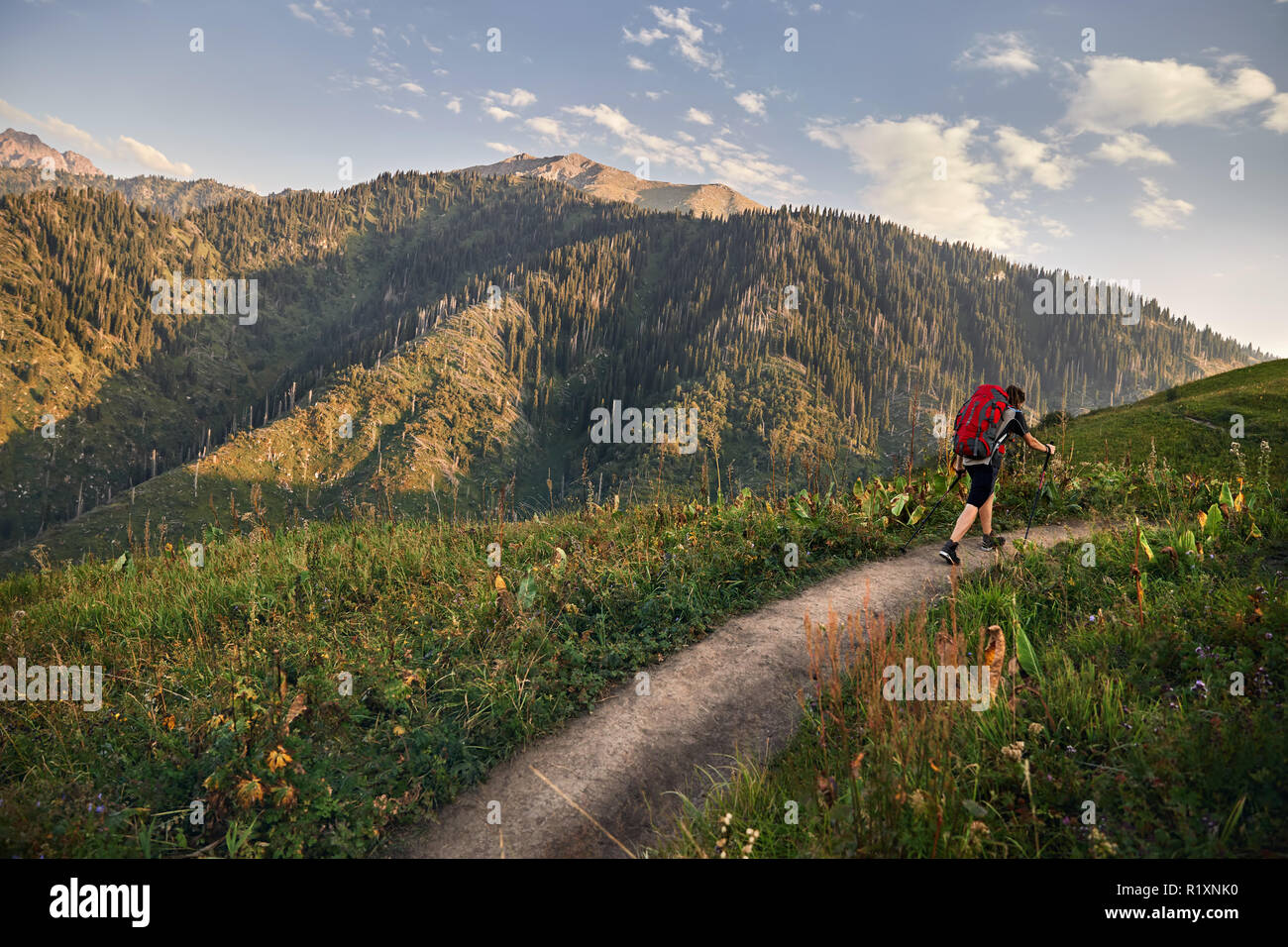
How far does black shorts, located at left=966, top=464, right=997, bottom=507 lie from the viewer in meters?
8.77

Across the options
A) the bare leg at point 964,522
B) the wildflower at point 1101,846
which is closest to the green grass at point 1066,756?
the wildflower at point 1101,846

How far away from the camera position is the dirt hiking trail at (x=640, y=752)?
4234mm

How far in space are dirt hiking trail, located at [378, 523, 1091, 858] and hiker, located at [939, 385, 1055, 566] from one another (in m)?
2.26

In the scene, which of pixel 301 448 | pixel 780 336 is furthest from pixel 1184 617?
pixel 780 336

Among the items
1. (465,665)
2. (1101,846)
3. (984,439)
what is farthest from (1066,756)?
(984,439)

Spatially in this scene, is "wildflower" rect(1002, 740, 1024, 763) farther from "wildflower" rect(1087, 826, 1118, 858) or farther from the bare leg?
the bare leg

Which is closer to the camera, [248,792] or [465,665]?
[248,792]

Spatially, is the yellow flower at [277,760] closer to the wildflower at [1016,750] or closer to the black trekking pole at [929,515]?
the wildflower at [1016,750]

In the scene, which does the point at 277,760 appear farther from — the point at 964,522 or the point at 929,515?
the point at 929,515

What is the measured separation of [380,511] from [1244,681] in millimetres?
11550

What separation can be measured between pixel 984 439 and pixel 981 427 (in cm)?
17

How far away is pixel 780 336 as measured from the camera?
609 ft

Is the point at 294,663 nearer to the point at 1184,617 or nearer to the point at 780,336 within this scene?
the point at 1184,617

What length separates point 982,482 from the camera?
8.80 metres
